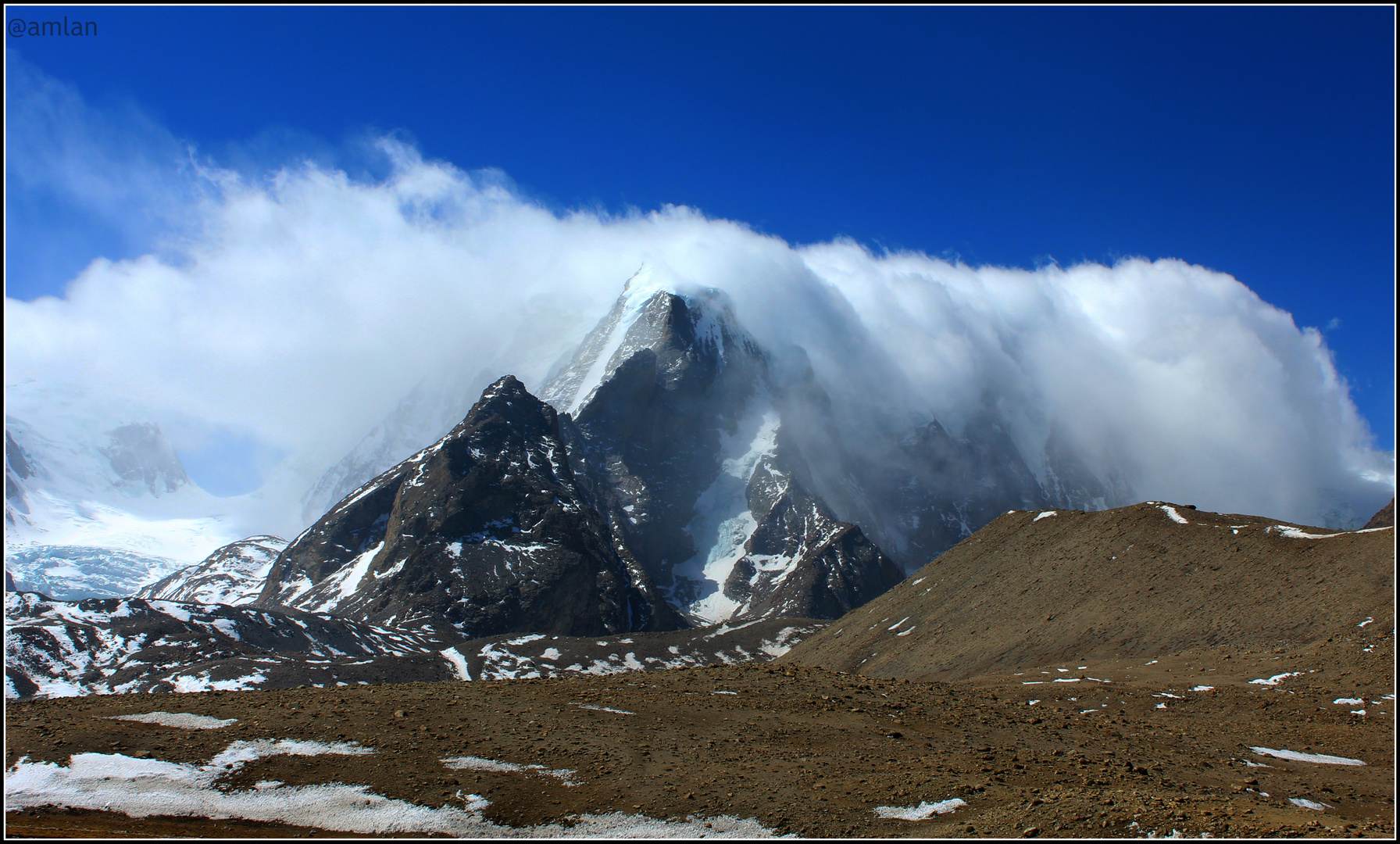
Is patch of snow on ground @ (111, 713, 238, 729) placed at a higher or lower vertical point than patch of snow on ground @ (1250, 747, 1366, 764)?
higher

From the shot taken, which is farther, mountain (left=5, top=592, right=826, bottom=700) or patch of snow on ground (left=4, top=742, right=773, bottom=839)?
mountain (left=5, top=592, right=826, bottom=700)

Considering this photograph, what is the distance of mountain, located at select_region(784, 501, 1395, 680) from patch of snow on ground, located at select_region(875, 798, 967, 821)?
4101 centimetres

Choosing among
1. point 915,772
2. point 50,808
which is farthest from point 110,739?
point 915,772

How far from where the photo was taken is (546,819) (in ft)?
78.7

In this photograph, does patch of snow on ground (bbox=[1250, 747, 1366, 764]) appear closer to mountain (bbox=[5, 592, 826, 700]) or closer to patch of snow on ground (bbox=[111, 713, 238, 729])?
patch of snow on ground (bbox=[111, 713, 238, 729])

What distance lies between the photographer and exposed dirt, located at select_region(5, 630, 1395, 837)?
24203 millimetres

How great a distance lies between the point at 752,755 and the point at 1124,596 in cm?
5292

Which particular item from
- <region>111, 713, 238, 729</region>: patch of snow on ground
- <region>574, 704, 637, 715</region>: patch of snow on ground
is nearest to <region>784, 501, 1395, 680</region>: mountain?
<region>574, 704, 637, 715</region>: patch of snow on ground

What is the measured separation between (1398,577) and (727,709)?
86.6 ft

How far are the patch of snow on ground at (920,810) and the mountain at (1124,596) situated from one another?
135 ft

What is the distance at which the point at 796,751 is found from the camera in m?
30.2

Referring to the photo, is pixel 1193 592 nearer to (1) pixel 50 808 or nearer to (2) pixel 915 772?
(2) pixel 915 772


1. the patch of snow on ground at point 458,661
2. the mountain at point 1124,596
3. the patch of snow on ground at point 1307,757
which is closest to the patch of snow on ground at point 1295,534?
the mountain at point 1124,596

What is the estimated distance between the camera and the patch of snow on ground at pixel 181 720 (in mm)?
27750
